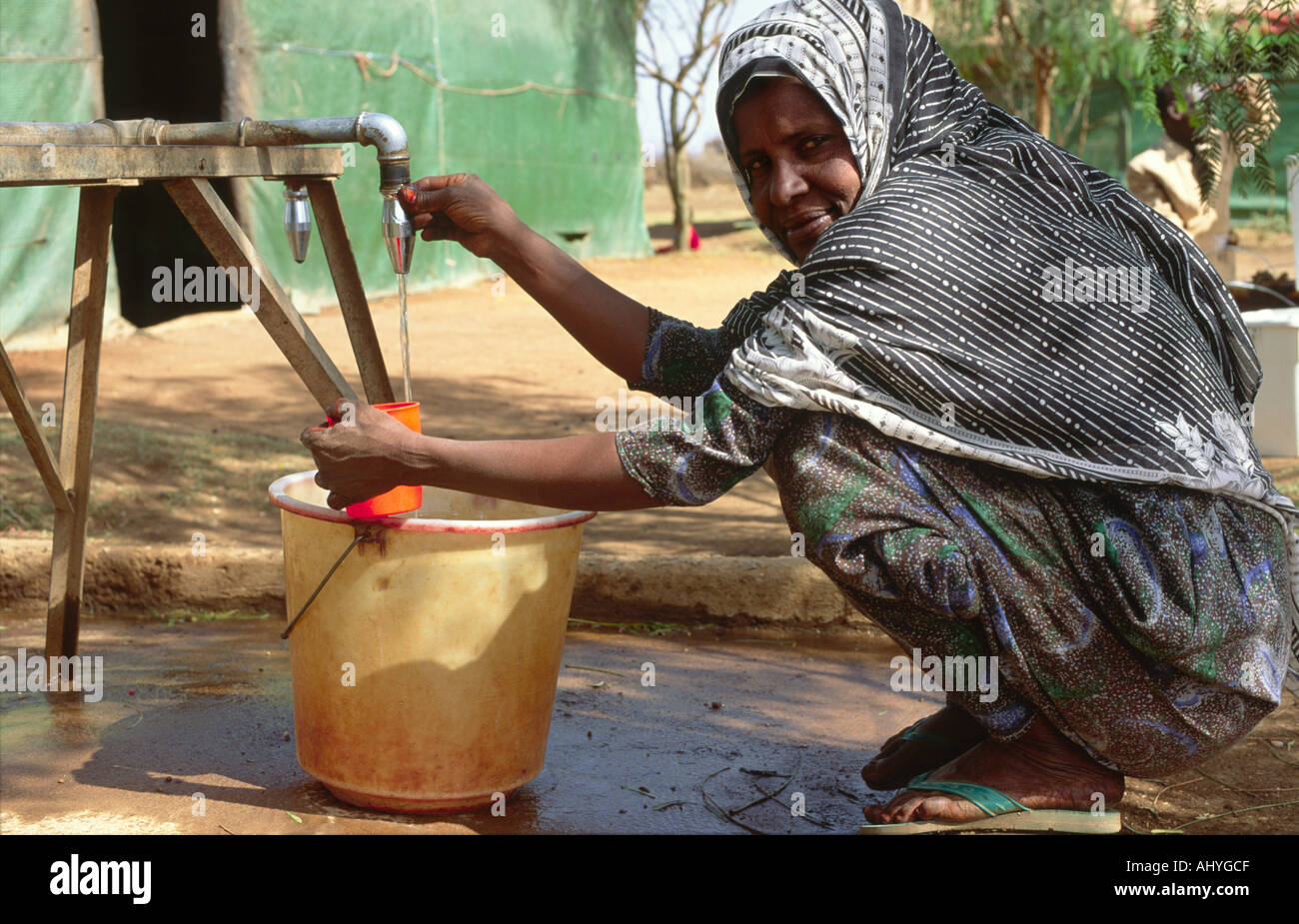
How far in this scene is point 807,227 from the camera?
2.20 meters

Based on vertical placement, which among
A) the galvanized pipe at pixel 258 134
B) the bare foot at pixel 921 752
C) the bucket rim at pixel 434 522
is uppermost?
the galvanized pipe at pixel 258 134

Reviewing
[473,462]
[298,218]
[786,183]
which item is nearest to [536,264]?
[298,218]

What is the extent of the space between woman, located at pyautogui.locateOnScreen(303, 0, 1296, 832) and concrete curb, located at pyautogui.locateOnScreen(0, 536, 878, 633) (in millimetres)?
1204

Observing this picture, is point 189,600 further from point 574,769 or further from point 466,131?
point 466,131

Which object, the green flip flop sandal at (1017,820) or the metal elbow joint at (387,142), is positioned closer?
the green flip flop sandal at (1017,820)

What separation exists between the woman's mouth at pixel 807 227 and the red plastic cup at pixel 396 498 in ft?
2.33

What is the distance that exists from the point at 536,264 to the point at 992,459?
3.17 feet

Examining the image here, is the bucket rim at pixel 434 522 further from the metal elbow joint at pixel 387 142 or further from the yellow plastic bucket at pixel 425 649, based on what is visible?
the metal elbow joint at pixel 387 142

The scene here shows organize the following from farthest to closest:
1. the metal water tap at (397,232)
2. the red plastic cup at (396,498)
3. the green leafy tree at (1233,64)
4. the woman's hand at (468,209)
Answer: the green leafy tree at (1233,64) → the woman's hand at (468,209) → the metal water tap at (397,232) → the red plastic cup at (396,498)

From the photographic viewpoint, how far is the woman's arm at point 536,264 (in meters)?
2.41

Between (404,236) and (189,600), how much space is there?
161cm

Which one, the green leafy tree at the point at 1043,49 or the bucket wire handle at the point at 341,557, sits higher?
the green leafy tree at the point at 1043,49

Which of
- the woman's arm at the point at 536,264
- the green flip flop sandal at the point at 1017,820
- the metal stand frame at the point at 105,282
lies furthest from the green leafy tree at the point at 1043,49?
the green flip flop sandal at the point at 1017,820

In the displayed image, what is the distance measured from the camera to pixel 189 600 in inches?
136
